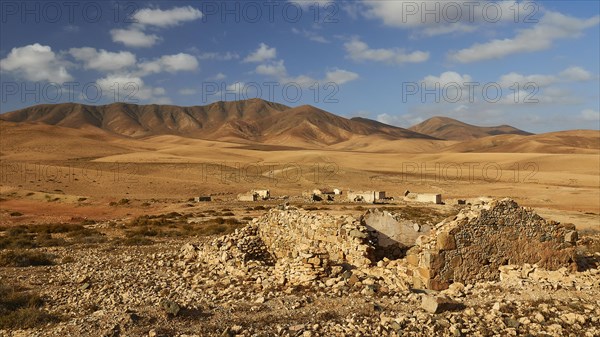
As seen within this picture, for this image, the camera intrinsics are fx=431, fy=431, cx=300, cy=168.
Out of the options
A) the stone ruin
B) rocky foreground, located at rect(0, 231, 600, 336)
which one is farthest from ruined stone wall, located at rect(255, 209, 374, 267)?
rocky foreground, located at rect(0, 231, 600, 336)

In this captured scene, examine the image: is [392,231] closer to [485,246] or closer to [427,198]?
[485,246]

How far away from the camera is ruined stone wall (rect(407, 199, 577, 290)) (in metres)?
9.77

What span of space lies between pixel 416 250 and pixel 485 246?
1.61 m

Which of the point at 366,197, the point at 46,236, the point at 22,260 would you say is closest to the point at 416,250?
the point at 22,260

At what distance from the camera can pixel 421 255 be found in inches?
391

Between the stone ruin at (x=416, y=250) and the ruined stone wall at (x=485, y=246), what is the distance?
0.07 ft

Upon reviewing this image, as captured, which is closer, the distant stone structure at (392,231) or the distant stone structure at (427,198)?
the distant stone structure at (392,231)

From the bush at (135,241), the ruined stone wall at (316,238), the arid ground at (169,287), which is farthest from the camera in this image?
the bush at (135,241)

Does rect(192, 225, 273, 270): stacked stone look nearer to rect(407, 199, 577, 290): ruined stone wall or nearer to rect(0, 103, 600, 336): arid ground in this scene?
rect(0, 103, 600, 336): arid ground

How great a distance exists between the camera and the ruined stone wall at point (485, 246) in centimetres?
977

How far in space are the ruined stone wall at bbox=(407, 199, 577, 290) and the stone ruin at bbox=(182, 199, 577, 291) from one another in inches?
0.9

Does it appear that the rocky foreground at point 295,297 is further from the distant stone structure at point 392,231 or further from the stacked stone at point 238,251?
the distant stone structure at point 392,231

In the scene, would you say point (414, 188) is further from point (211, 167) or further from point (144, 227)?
point (144, 227)

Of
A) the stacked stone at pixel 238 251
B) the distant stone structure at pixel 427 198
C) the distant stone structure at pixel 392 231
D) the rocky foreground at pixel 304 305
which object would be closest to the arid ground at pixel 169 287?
the rocky foreground at pixel 304 305
